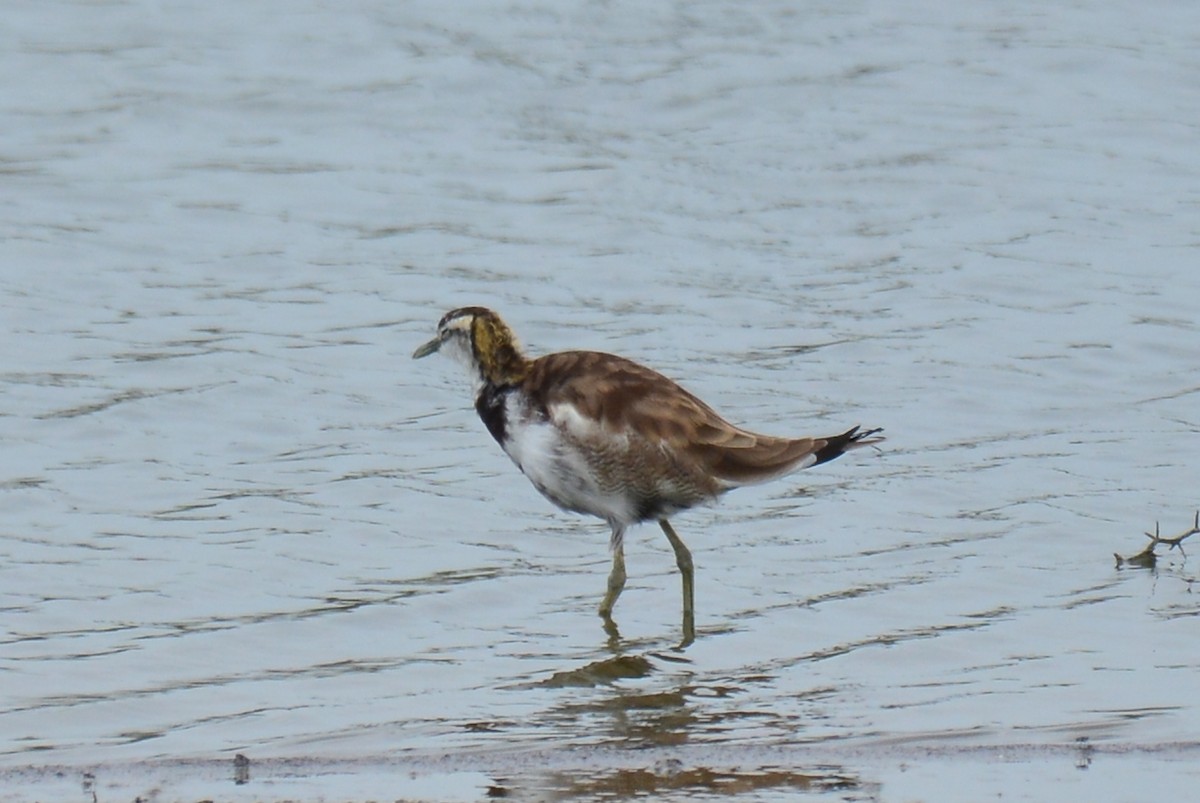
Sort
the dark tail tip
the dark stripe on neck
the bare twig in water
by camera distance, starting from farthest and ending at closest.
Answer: the bare twig in water
the dark stripe on neck
the dark tail tip

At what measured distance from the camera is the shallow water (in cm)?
715

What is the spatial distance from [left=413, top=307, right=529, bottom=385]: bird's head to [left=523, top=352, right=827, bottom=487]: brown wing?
0.34 feet

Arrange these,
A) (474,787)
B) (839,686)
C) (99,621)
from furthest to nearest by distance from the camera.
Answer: (99,621) → (839,686) → (474,787)

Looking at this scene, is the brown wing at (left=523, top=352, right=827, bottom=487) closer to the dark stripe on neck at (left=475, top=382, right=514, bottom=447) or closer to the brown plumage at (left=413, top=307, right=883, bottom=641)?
the brown plumage at (left=413, top=307, right=883, bottom=641)

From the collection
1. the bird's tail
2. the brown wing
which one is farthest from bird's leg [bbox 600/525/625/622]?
the bird's tail

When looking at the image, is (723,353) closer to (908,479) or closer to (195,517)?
(908,479)

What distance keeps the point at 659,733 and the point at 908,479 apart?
12.7 feet

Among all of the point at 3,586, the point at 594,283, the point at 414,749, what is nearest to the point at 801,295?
the point at 594,283

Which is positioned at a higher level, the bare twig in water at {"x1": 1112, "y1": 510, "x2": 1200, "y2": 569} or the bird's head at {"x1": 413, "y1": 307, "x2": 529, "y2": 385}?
the bird's head at {"x1": 413, "y1": 307, "x2": 529, "y2": 385}

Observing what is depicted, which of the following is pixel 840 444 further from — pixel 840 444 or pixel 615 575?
pixel 615 575

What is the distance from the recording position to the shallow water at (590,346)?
715cm

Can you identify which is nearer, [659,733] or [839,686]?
[659,733]

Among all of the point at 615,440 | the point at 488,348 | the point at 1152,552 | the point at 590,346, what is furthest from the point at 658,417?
the point at 590,346

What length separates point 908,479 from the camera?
34.6 ft
